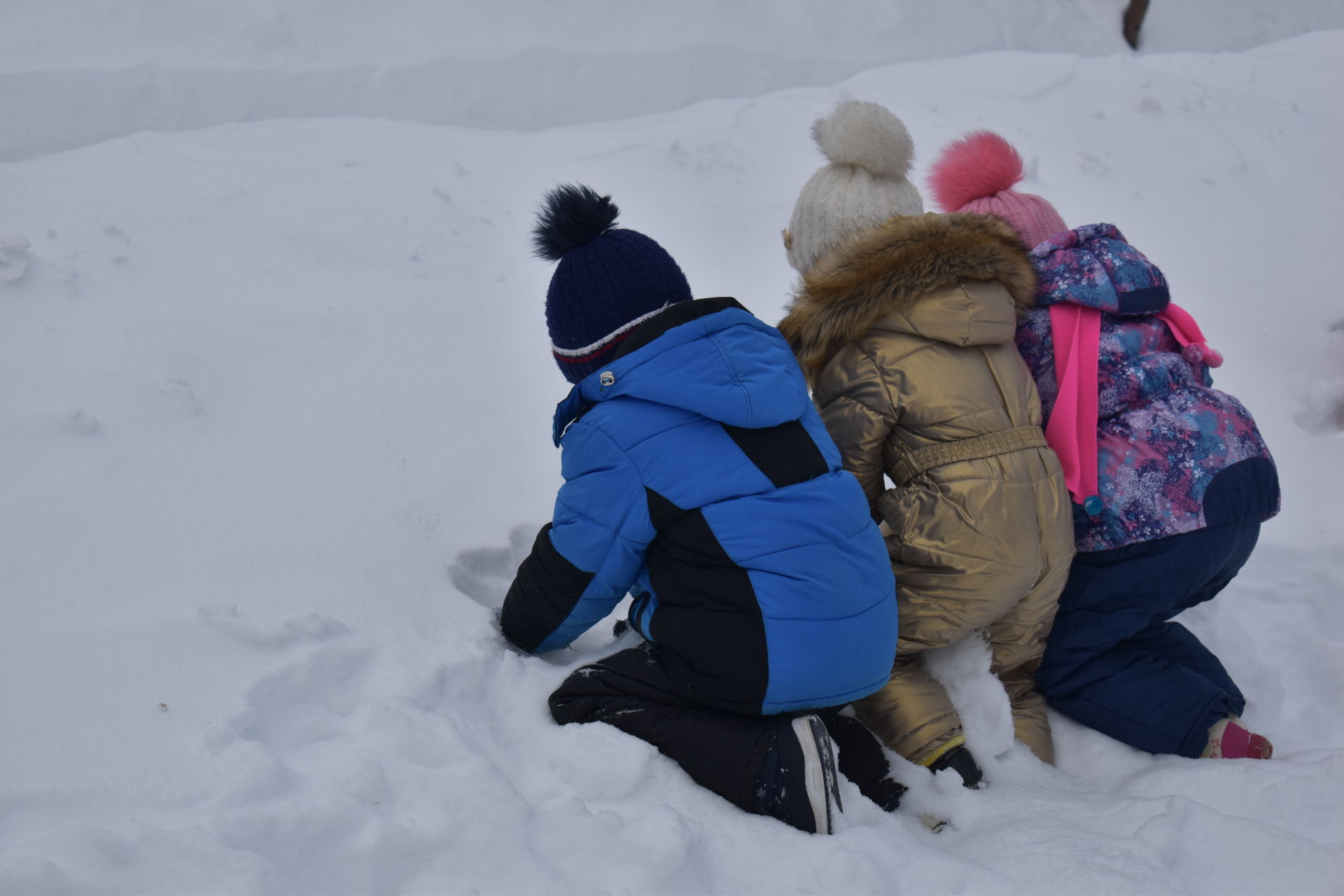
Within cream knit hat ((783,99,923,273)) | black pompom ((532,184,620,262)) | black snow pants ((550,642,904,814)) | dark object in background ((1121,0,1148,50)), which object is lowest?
black snow pants ((550,642,904,814))

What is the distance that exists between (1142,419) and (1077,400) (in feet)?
0.44

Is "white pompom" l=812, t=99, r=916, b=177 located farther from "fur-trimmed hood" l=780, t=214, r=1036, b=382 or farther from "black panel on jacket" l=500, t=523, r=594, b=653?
"black panel on jacket" l=500, t=523, r=594, b=653

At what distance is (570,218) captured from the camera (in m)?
1.73

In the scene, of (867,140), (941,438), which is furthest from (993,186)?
(941,438)

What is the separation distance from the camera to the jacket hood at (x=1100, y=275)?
75.5 inches

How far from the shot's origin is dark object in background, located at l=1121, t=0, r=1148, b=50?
992 centimetres

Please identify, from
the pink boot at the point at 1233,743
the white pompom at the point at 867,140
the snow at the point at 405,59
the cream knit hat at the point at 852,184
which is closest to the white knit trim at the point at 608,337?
the cream knit hat at the point at 852,184

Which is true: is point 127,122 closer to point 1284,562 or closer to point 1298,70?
point 1284,562

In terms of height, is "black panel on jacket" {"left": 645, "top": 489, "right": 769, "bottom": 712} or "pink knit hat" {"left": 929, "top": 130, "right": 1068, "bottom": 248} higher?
"pink knit hat" {"left": 929, "top": 130, "right": 1068, "bottom": 248}

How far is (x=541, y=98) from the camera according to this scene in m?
6.21

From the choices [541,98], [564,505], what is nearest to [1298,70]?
[541,98]

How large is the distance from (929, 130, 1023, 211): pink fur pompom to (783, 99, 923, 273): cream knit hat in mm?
201

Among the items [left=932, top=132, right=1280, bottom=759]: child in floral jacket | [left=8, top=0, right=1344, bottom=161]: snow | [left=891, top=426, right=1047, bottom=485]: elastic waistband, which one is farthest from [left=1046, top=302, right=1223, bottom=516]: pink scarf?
[left=8, top=0, right=1344, bottom=161]: snow

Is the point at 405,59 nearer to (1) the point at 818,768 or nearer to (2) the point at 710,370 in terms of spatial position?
(2) the point at 710,370
